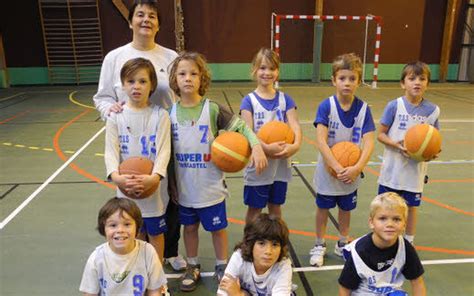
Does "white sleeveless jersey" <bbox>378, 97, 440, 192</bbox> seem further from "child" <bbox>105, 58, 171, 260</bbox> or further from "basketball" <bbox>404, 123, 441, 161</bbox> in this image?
"child" <bbox>105, 58, 171, 260</bbox>

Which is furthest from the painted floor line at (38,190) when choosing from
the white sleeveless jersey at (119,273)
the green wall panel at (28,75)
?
the green wall panel at (28,75)

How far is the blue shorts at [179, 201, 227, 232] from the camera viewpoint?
267 centimetres

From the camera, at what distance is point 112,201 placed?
215 centimetres

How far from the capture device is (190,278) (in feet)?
9.23

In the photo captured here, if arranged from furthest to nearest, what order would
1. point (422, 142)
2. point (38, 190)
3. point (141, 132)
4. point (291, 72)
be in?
point (291, 72)
point (38, 190)
point (422, 142)
point (141, 132)

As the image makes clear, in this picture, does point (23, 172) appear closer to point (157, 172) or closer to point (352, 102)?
point (157, 172)

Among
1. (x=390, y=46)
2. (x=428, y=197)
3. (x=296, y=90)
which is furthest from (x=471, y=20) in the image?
(x=428, y=197)

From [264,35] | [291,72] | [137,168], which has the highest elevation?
[264,35]

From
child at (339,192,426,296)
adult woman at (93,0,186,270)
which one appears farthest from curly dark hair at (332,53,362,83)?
adult woman at (93,0,186,270)

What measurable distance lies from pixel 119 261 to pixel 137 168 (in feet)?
1.79

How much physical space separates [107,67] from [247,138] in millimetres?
1066

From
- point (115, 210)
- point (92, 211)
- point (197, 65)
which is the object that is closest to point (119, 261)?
point (115, 210)

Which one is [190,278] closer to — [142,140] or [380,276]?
[142,140]

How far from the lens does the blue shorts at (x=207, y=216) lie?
2.67 m
